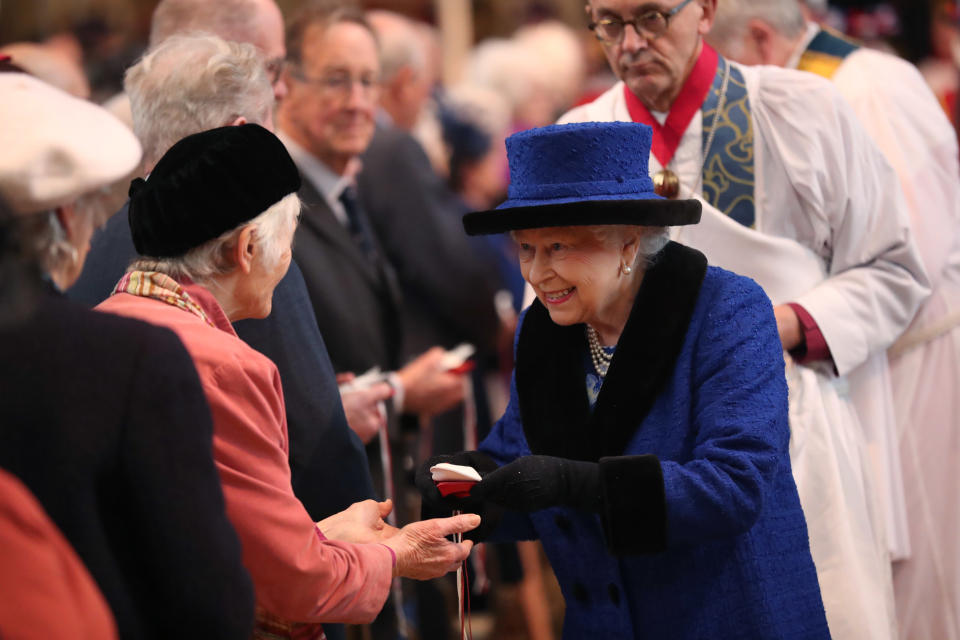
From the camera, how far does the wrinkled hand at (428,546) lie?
2283 millimetres

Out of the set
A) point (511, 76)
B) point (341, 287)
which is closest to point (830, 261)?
point (341, 287)

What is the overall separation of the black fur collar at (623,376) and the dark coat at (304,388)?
1.49 feet

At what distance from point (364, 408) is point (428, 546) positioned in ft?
3.49

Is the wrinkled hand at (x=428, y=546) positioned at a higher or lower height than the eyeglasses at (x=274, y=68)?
lower

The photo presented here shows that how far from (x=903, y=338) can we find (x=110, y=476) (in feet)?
8.26

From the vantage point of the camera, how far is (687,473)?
7.08ft

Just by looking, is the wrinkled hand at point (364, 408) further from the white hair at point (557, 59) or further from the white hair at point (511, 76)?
the white hair at point (557, 59)

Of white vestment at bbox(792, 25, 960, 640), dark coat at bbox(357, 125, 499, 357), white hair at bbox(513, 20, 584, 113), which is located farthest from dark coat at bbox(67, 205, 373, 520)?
white hair at bbox(513, 20, 584, 113)

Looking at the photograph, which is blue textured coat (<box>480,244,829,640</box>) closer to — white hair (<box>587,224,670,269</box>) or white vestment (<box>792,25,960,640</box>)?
white hair (<box>587,224,670,269</box>)

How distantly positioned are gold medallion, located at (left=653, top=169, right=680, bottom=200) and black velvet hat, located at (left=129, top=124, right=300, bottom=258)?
108 cm

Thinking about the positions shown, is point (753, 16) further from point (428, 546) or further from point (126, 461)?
point (126, 461)

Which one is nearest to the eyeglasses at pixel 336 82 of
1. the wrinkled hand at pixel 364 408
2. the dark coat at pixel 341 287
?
the dark coat at pixel 341 287

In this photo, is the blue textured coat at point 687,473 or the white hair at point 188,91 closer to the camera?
the blue textured coat at point 687,473

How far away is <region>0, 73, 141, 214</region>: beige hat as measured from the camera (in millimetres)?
1671
